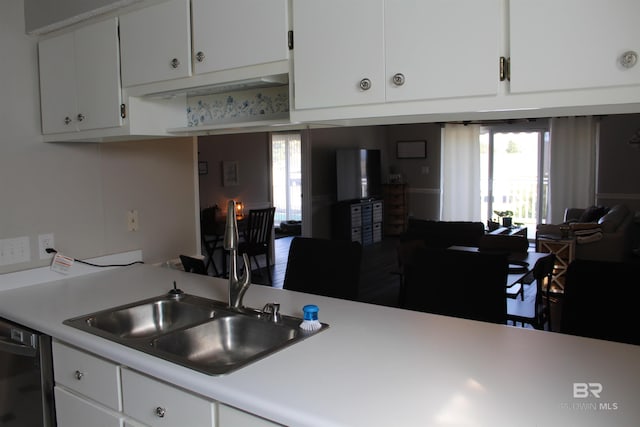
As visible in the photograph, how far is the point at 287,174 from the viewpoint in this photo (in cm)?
1106

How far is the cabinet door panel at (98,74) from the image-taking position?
230 centimetres

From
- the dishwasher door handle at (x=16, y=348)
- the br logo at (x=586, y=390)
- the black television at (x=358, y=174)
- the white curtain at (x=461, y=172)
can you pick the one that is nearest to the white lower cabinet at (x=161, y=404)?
the dishwasher door handle at (x=16, y=348)

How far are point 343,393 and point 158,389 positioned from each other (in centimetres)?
59

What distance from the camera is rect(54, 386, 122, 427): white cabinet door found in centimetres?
169

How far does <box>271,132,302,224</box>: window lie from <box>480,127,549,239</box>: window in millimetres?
3791

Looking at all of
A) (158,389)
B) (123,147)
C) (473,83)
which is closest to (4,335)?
(158,389)

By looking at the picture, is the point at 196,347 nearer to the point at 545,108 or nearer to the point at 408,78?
the point at 408,78

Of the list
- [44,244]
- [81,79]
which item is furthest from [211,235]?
[81,79]

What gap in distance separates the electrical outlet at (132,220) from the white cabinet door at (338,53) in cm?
164

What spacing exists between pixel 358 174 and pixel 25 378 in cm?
759

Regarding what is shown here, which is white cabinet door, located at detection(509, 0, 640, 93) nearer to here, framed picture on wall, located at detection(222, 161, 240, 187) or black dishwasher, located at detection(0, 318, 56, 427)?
black dishwasher, located at detection(0, 318, 56, 427)

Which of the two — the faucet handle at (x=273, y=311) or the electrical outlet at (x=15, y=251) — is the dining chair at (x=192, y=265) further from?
the faucet handle at (x=273, y=311)

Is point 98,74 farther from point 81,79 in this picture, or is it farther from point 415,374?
point 415,374

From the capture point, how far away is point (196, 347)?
6.20 feet
